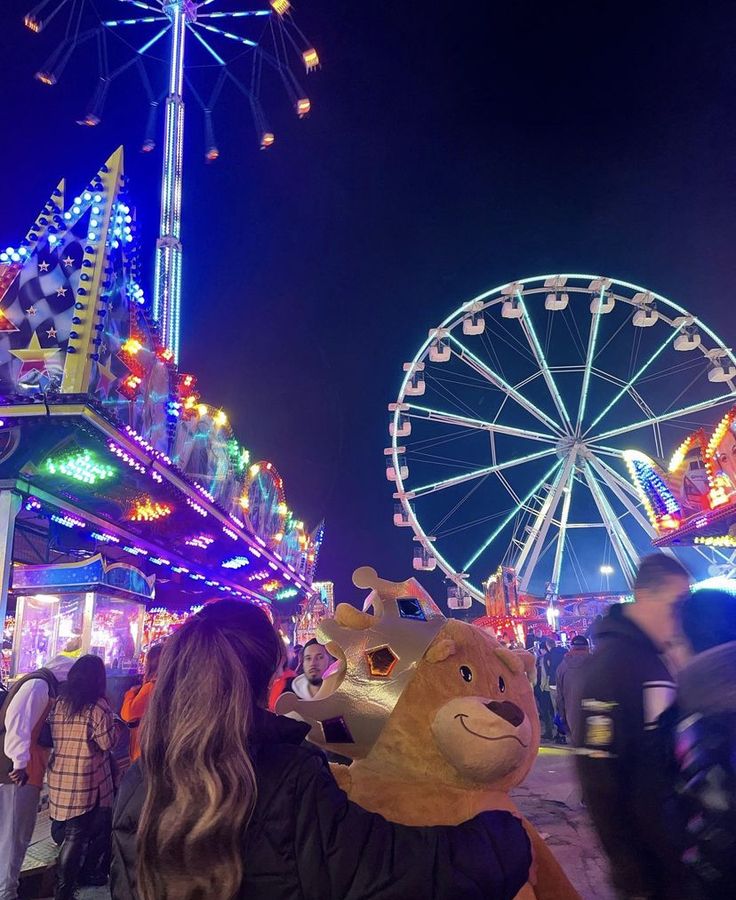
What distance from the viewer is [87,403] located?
7098mm

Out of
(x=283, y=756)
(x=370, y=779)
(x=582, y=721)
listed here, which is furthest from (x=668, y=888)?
(x=283, y=756)

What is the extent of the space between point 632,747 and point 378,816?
142 centimetres

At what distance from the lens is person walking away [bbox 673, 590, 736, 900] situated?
209 cm

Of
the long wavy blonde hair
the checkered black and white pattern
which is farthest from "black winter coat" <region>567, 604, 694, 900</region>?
the checkered black and white pattern

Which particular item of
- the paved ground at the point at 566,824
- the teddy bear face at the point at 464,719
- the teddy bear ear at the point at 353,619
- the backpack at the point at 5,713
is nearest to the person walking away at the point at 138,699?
the backpack at the point at 5,713

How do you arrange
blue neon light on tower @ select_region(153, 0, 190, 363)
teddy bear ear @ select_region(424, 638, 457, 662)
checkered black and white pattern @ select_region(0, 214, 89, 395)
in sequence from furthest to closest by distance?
blue neon light on tower @ select_region(153, 0, 190, 363)
checkered black and white pattern @ select_region(0, 214, 89, 395)
teddy bear ear @ select_region(424, 638, 457, 662)

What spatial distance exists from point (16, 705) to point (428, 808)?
3659mm

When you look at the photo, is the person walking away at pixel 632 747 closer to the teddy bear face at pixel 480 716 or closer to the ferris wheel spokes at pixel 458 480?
the teddy bear face at pixel 480 716

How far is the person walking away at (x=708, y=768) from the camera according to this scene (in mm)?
2086

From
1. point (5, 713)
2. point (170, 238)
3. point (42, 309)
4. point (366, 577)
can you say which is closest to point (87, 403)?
point (42, 309)

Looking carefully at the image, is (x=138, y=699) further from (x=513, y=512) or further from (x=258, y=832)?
(x=513, y=512)

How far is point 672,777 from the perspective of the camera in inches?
90.5

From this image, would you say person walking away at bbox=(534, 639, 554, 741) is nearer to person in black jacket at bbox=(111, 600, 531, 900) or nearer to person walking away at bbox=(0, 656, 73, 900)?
person walking away at bbox=(0, 656, 73, 900)

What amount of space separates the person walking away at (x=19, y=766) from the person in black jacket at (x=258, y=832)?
11.4 feet
